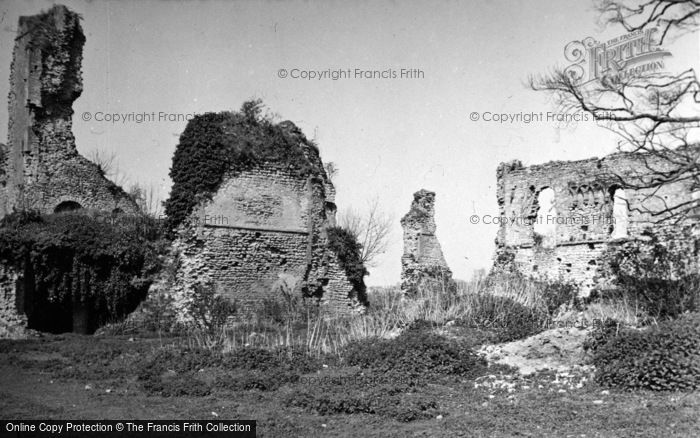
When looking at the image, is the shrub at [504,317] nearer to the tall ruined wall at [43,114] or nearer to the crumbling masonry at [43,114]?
the crumbling masonry at [43,114]

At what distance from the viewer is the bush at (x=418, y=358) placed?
35.2 ft

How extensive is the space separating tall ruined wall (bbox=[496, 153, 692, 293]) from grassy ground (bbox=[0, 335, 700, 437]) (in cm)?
1796

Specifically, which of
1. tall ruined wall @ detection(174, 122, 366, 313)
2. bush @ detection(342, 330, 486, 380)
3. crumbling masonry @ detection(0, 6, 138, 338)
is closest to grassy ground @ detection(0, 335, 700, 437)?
bush @ detection(342, 330, 486, 380)

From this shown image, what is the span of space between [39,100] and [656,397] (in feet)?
76.3

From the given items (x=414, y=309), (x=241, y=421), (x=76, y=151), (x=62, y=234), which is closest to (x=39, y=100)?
(x=76, y=151)

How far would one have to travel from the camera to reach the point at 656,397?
8625 millimetres

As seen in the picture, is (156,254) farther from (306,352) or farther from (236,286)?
(306,352)

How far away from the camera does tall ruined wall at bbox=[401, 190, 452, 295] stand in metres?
29.7

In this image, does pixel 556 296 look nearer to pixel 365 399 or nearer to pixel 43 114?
pixel 365 399

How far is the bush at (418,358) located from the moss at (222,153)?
9333 millimetres

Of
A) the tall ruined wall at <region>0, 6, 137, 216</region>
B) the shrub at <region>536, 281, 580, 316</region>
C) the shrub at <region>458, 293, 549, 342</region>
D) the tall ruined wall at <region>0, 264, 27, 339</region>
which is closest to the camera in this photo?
the shrub at <region>458, 293, 549, 342</region>

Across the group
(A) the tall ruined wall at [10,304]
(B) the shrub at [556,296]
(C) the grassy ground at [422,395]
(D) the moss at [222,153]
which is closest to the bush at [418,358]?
(C) the grassy ground at [422,395]

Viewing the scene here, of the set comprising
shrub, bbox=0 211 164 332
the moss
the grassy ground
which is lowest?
the grassy ground

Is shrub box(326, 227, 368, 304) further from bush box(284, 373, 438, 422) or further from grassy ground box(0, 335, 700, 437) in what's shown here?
bush box(284, 373, 438, 422)
